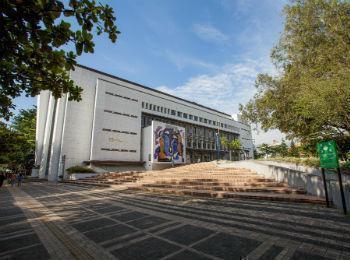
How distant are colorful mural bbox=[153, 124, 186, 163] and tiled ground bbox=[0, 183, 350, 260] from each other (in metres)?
32.6

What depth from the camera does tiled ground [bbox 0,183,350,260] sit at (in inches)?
174

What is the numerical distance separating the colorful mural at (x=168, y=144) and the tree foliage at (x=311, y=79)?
23088 millimetres

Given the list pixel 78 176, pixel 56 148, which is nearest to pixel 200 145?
pixel 78 176

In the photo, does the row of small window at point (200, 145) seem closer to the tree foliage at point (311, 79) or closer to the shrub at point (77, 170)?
the shrub at point (77, 170)

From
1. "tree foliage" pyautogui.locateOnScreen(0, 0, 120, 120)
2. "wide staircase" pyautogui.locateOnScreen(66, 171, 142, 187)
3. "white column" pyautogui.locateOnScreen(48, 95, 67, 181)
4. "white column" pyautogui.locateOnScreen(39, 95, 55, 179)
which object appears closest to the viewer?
"tree foliage" pyautogui.locateOnScreen(0, 0, 120, 120)

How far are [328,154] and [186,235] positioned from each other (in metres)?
6.02

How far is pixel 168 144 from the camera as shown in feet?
140

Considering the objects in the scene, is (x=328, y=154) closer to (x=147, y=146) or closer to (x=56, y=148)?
(x=147, y=146)

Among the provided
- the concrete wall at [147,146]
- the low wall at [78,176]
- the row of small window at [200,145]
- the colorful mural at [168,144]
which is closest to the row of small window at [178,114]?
the concrete wall at [147,146]

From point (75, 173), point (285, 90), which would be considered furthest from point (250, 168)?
point (75, 173)

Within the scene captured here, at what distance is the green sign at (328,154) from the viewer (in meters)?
7.57

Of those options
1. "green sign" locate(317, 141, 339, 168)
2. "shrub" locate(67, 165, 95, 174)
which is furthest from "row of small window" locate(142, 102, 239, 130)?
"green sign" locate(317, 141, 339, 168)

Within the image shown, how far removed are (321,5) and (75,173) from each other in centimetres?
3507

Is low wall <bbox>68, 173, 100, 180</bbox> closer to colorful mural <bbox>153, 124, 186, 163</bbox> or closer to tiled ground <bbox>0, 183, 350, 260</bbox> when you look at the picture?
colorful mural <bbox>153, 124, 186, 163</bbox>
